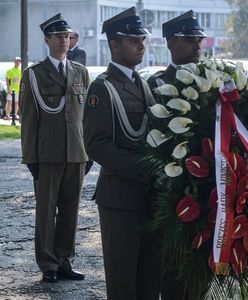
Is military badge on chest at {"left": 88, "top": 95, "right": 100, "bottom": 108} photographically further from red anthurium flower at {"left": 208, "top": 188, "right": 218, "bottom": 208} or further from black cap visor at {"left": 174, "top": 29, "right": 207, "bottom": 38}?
black cap visor at {"left": 174, "top": 29, "right": 207, "bottom": 38}

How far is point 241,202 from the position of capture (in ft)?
13.3

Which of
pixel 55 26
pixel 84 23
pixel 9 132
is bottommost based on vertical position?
pixel 9 132

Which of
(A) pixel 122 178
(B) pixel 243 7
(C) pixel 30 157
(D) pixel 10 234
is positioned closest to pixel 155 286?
(A) pixel 122 178

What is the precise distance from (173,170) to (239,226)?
387 mm

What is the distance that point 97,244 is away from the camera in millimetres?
7766

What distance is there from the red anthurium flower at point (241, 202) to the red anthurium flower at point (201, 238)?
0.58 feet

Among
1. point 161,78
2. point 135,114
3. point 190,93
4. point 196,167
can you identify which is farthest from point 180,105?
point 161,78

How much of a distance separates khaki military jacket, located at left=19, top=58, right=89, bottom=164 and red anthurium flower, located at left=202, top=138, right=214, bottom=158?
2.47m

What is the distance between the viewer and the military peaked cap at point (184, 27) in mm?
5449

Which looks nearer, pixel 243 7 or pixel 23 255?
pixel 23 255

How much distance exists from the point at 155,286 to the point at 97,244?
3112 millimetres

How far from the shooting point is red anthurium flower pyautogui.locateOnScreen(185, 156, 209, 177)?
4094mm

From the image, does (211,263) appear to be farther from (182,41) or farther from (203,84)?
(182,41)

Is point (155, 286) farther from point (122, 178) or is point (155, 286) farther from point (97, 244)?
point (97, 244)
